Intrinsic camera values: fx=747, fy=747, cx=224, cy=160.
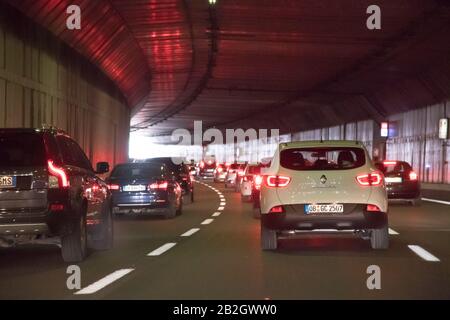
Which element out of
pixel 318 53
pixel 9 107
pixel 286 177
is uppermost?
pixel 318 53

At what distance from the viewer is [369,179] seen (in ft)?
35.2

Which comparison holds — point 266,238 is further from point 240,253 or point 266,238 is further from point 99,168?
point 99,168

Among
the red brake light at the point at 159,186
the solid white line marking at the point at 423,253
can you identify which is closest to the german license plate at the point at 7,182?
the solid white line marking at the point at 423,253

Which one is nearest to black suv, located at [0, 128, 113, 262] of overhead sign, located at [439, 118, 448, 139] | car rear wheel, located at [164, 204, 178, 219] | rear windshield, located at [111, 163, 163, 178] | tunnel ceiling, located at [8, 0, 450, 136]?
rear windshield, located at [111, 163, 163, 178]

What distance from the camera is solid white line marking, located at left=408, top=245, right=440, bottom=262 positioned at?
33.4ft

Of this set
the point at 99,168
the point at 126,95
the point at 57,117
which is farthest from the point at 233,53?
the point at 99,168

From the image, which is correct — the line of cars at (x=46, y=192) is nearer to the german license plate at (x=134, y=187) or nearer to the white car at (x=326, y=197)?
the white car at (x=326, y=197)

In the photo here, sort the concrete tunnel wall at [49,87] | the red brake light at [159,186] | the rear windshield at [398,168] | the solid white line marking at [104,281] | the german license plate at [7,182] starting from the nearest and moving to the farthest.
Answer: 1. the solid white line marking at [104,281]
2. the german license plate at [7,182]
3. the red brake light at [159,186]
4. the concrete tunnel wall at [49,87]
5. the rear windshield at [398,168]

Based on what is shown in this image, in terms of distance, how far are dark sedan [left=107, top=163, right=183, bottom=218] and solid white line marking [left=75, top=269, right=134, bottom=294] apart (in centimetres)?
829

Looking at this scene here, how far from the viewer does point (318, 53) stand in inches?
1237

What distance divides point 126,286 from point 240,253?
3.19 m

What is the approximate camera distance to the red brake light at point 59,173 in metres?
9.20

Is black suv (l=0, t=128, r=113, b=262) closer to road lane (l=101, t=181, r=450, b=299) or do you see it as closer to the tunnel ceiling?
road lane (l=101, t=181, r=450, b=299)

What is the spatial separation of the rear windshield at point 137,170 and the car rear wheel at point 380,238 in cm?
777
